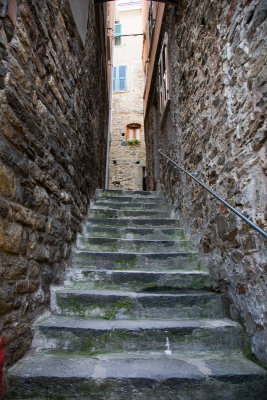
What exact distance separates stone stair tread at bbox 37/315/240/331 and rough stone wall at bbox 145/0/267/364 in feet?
0.66

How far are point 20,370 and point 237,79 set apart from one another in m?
2.20

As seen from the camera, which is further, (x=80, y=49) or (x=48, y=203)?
(x=80, y=49)

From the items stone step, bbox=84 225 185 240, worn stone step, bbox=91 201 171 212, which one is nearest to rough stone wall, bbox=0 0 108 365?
stone step, bbox=84 225 185 240

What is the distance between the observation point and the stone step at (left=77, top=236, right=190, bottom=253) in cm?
271

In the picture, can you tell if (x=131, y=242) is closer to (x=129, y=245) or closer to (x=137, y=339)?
(x=129, y=245)

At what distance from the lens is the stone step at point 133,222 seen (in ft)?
10.4

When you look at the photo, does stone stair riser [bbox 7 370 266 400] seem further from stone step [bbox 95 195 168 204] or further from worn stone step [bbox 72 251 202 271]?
stone step [bbox 95 195 168 204]

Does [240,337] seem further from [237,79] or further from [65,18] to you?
[65,18]

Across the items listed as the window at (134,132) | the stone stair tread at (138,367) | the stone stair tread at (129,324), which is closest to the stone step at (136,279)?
the stone stair tread at (129,324)

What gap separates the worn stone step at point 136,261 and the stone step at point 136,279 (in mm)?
193

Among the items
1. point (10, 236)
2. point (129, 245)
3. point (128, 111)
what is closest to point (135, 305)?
point (129, 245)

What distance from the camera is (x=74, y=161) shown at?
8.57 feet

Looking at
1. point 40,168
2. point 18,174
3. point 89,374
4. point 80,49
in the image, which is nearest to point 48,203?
point 40,168

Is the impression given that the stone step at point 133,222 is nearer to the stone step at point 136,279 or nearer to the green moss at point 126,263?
the green moss at point 126,263
